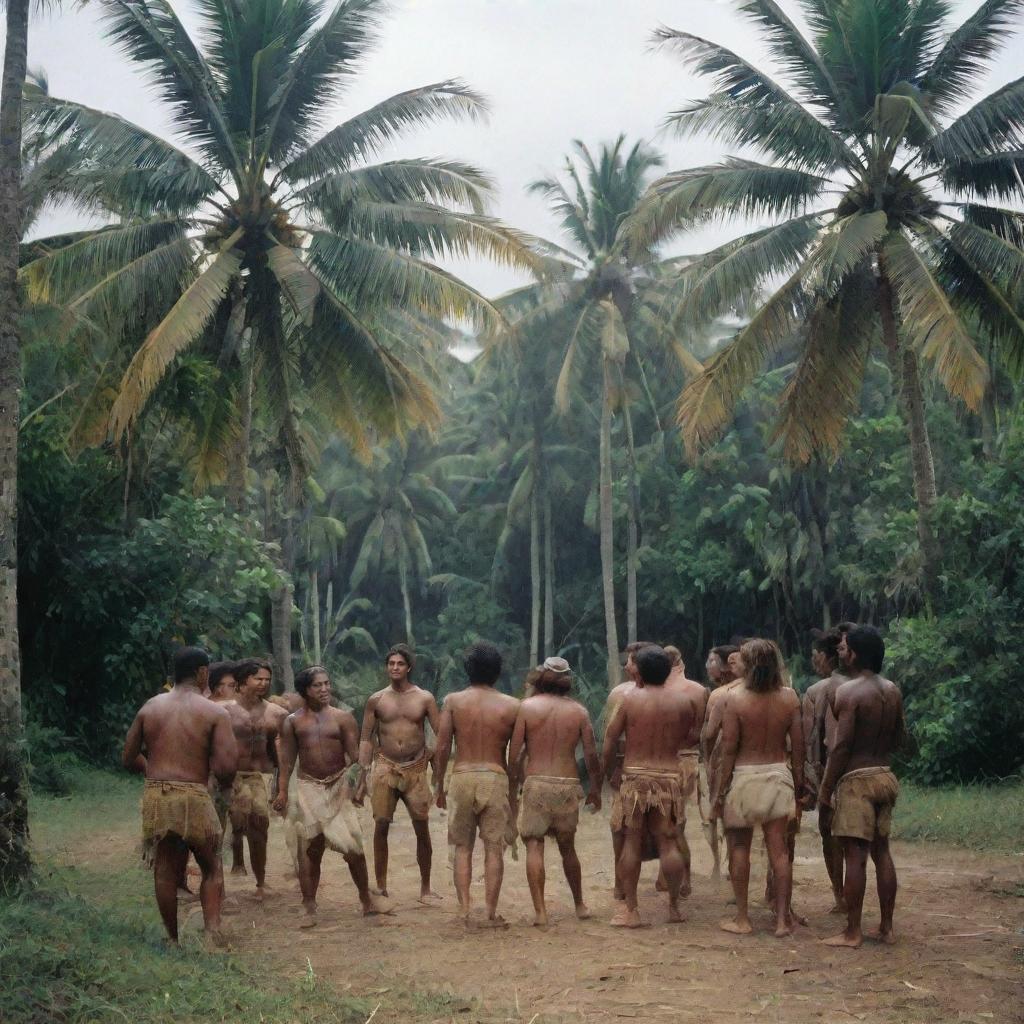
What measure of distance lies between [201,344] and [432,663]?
22.6 meters

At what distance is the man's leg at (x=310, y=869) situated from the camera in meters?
8.00

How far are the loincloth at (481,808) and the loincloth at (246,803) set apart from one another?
1736mm

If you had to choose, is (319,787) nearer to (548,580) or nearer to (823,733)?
(823,733)

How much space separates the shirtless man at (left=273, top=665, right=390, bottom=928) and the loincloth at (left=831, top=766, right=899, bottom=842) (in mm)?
2900

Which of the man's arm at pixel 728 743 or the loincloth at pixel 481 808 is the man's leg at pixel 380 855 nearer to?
the loincloth at pixel 481 808

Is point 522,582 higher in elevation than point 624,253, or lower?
lower

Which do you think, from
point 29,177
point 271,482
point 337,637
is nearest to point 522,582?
point 337,637

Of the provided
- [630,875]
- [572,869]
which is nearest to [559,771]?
[572,869]

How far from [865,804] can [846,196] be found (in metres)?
9.87

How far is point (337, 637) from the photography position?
1625 inches

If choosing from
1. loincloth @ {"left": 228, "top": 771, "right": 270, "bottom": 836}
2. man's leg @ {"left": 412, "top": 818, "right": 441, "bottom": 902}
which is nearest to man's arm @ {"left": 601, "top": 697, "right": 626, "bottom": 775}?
man's leg @ {"left": 412, "top": 818, "right": 441, "bottom": 902}

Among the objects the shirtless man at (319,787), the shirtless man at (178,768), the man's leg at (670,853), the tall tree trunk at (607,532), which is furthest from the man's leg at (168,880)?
the tall tree trunk at (607,532)

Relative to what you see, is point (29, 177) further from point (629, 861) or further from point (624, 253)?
point (624, 253)

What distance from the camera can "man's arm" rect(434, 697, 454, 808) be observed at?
7.79 m
